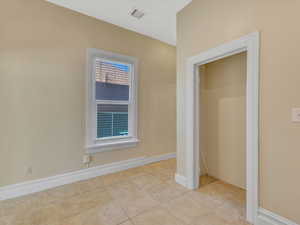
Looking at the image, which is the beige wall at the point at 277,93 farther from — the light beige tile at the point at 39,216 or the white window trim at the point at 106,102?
the light beige tile at the point at 39,216

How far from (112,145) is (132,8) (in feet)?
7.99

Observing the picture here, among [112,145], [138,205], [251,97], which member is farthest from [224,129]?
[112,145]

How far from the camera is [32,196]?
6.62 ft

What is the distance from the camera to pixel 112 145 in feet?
9.14

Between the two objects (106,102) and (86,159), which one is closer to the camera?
(86,159)

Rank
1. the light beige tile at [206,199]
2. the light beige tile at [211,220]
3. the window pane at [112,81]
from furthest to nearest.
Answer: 1. the window pane at [112,81]
2. the light beige tile at [206,199]
3. the light beige tile at [211,220]

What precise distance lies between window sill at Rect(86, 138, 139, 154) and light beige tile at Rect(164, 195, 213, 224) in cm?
142

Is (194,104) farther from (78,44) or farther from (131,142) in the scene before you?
Result: (78,44)

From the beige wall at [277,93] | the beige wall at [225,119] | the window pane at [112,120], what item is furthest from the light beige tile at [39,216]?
the beige wall at [225,119]

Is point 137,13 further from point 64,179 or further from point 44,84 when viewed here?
point 64,179

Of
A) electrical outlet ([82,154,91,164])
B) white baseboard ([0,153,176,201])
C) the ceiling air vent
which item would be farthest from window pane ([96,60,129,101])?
white baseboard ([0,153,176,201])

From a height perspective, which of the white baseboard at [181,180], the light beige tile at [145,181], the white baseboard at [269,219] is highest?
the white baseboard at [269,219]

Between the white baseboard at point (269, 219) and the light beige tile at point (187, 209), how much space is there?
48cm

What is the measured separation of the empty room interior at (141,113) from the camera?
139cm
